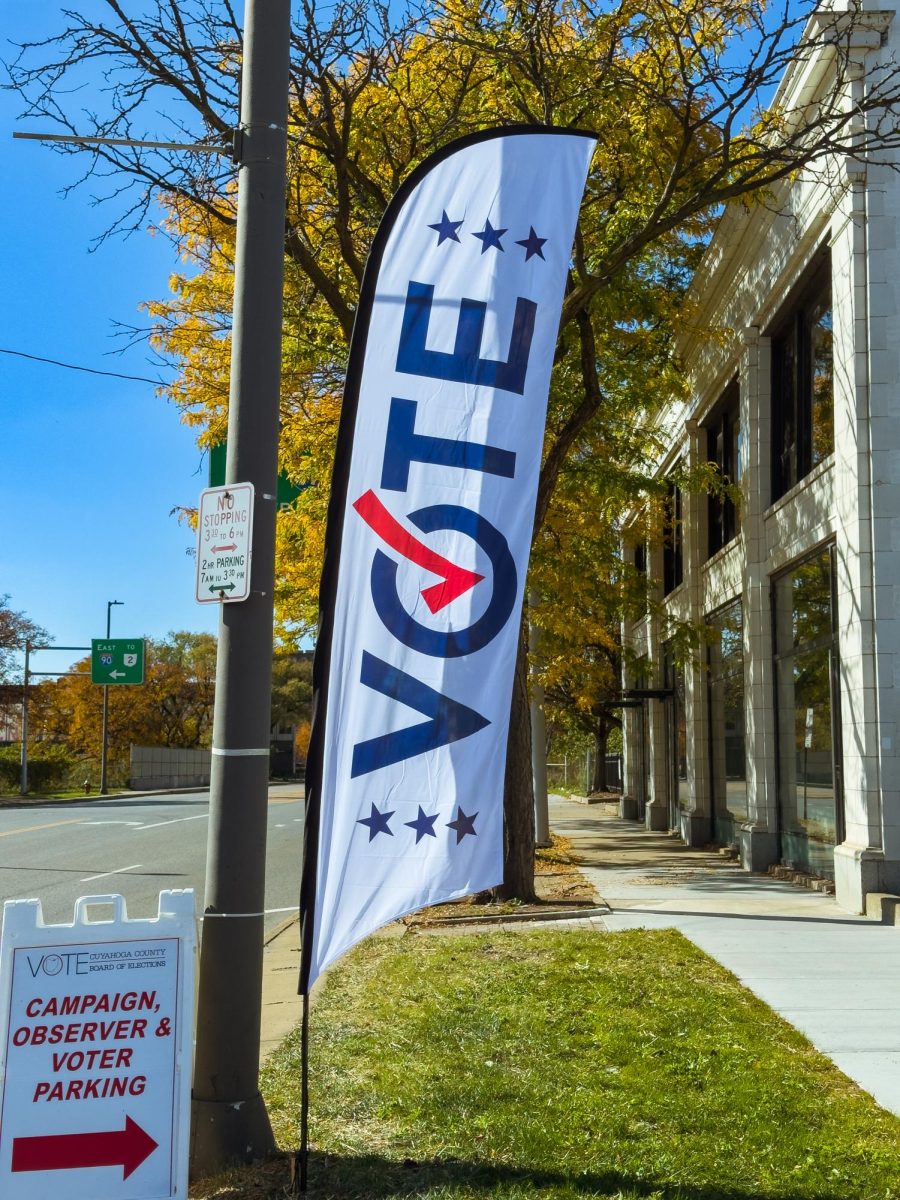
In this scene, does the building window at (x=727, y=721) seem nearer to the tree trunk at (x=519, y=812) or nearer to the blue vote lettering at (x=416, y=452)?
the tree trunk at (x=519, y=812)

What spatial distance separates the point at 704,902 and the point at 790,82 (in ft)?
30.9

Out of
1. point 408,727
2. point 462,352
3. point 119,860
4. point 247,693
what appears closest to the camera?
point 408,727

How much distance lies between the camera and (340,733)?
14.7ft

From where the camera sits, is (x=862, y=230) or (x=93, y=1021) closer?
(x=93, y=1021)

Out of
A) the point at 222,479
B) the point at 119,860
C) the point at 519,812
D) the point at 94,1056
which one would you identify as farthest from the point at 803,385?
the point at 94,1056

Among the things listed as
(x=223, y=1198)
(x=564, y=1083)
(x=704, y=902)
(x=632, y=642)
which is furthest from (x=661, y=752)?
(x=223, y=1198)

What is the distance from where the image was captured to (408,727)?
451 centimetres

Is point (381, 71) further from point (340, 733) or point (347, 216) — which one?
point (340, 733)

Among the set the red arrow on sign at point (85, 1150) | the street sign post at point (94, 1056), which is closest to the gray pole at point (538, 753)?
the street sign post at point (94, 1056)

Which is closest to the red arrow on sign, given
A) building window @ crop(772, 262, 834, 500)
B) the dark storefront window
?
building window @ crop(772, 262, 834, 500)

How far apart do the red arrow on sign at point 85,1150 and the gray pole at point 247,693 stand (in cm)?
48

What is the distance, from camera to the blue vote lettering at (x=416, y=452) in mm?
4609

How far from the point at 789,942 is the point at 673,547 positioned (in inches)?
586

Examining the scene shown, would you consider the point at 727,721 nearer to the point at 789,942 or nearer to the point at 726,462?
the point at 726,462
